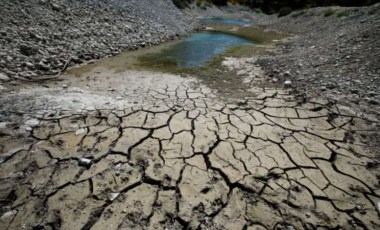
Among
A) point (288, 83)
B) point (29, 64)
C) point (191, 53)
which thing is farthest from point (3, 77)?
point (288, 83)

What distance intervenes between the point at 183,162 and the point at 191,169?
0.12 metres

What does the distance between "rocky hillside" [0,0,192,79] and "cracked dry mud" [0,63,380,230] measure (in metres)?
2.15

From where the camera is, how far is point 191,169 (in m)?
1.91

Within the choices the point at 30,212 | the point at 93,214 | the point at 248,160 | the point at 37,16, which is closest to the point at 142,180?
the point at 93,214

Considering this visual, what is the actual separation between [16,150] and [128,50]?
190 inches

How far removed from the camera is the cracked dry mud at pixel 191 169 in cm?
151

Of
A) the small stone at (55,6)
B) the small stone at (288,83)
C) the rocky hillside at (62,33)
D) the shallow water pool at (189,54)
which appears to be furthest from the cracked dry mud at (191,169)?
the small stone at (55,6)

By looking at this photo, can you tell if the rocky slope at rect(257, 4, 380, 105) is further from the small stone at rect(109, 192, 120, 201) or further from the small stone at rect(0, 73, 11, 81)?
the small stone at rect(0, 73, 11, 81)

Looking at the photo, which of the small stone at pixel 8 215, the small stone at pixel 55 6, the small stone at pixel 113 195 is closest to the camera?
the small stone at pixel 8 215

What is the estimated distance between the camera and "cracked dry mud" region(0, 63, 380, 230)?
1.51 metres

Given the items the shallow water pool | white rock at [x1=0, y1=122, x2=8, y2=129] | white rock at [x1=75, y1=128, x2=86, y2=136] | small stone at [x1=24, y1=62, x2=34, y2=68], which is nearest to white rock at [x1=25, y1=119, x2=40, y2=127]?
white rock at [x1=0, y1=122, x2=8, y2=129]

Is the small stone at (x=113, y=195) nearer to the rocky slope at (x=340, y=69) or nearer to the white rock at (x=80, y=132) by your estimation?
the white rock at (x=80, y=132)

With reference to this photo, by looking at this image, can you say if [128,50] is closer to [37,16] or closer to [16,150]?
[37,16]

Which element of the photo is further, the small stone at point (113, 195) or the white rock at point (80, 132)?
the white rock at point (80, 132)
